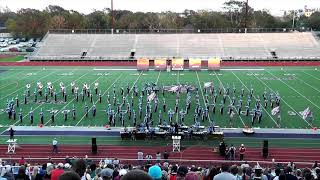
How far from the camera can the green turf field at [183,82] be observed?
1920 centimetres

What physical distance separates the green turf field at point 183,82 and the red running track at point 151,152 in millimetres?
3302

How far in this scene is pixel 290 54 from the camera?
Answer: 1865 inches

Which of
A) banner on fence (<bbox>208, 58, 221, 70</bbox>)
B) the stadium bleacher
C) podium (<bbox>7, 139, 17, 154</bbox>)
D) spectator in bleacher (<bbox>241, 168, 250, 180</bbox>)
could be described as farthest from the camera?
the stadium bleacher

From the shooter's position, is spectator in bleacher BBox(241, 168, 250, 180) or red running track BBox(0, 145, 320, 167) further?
red running track BBox(0, 145, 320, 167)

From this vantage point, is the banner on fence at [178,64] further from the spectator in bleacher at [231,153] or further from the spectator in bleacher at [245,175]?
the spectator in bleacher at [245,175]

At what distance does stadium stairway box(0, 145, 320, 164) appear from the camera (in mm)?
14227

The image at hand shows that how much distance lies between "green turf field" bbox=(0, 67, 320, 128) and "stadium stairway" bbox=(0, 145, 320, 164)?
3317 millimetres

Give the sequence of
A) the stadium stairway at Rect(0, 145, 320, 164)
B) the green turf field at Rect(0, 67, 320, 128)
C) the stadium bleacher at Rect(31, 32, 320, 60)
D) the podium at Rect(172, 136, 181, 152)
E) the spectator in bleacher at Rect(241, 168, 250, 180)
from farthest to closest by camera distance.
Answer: the stadium bleacher at Rect(31, 32, 320, 60), the green turf field at Rect(0, 67, 320, 128), the podium at Rect(172, 136, 181, 152), the stadium stairway at Rect(0, 145, 320, 164), the spectator in bleacher at Rect(241, 168, 250, 180)

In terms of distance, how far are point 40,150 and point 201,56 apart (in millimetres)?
34484

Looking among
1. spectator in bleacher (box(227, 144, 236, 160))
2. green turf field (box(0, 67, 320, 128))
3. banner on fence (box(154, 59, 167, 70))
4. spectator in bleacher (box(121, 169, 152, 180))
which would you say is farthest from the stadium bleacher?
spectator in bleacher (box(121, 169, 152, 180))

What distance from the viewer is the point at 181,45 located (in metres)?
51.4

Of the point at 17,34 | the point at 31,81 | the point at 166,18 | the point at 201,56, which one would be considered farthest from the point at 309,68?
the point at 17,34

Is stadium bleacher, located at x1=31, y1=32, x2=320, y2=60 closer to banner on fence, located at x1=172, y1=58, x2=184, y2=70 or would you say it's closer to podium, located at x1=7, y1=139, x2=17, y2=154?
banner on fence, located at x1=172, y1=58, x2=184, y2=70

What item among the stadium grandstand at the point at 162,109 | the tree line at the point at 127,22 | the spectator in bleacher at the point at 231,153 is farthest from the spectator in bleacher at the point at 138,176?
the tree line at the point at 127,22
